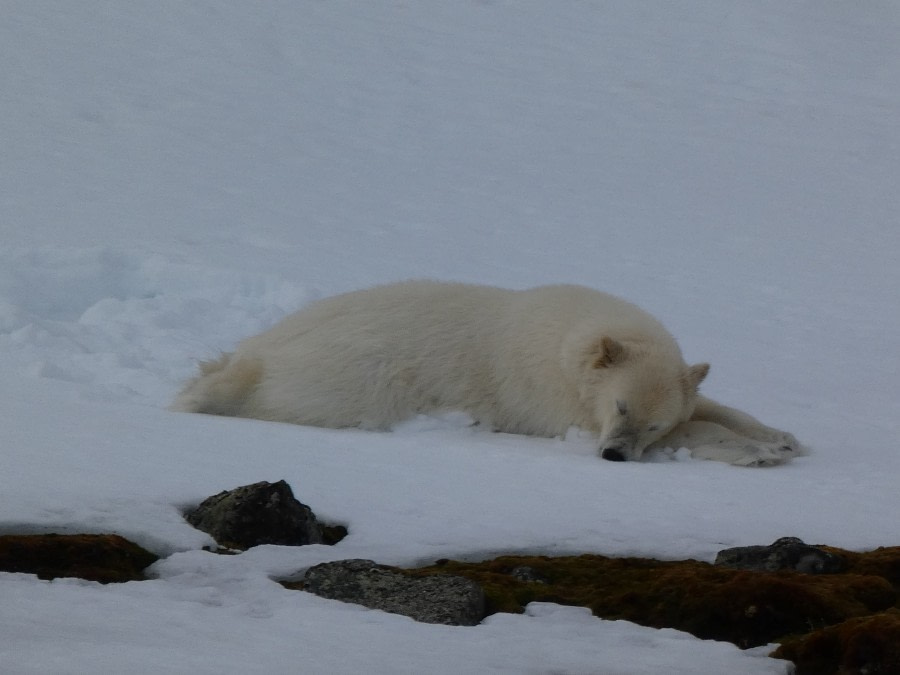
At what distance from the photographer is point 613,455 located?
7.52 metres

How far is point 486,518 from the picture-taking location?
5449mm

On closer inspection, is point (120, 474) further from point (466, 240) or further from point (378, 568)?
point (466, 240)

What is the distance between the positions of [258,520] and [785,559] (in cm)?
197

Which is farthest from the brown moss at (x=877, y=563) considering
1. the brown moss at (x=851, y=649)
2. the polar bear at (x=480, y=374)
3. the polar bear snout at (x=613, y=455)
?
the polar bear at (x=480, y=374)

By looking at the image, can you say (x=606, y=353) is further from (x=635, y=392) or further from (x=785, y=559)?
(x=785, y=559)

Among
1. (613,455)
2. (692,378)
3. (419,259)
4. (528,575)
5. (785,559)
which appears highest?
(419,259)

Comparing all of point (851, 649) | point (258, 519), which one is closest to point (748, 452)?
point (258, 519)

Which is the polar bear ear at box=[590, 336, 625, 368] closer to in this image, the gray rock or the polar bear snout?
the polar bear snout

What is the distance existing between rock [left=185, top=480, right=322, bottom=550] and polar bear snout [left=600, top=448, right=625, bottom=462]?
2.87 meters

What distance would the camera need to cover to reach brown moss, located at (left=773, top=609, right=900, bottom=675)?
3.49 meters

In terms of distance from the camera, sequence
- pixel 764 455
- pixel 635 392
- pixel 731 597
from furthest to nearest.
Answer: pixel 635 392 → pixel 764 455 → pixel 731 597

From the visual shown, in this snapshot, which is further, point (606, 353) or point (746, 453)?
point (606, 353)

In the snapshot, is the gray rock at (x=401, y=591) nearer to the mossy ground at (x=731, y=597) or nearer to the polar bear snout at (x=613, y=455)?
the mossy ground at (x=731, y=597)

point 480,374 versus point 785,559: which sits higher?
point 480,374
